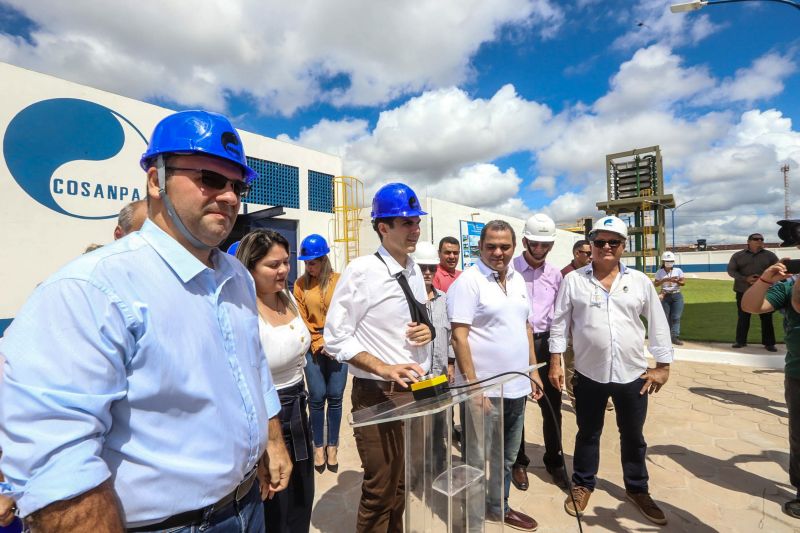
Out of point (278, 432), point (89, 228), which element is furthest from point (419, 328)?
point (89, 228)

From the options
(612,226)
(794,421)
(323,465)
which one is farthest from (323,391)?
(794,421)

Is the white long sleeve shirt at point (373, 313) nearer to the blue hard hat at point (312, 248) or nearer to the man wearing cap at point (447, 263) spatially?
the blue hard hat at point (312, 248)

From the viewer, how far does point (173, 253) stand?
1.12 meters

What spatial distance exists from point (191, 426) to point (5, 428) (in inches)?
14.3

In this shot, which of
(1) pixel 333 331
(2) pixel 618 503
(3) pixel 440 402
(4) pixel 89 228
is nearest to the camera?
(3) pixel 440 402

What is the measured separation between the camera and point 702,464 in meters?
3.60

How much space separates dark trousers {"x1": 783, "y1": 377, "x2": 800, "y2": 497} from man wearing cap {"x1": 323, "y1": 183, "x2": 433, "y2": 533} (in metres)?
2.64

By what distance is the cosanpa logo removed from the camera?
22.2 ft

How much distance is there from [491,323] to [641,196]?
30.7m

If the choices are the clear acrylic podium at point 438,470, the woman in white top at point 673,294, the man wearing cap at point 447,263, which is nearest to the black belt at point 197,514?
the clear acrylic podium at point 438,470

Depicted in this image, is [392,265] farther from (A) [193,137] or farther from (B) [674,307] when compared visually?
(B) [674,307]

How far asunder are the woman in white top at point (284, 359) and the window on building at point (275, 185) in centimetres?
964

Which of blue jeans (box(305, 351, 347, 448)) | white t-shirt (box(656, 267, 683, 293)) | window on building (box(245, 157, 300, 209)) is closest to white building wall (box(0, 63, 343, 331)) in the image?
window on building (box(245, 157, 300, 209))

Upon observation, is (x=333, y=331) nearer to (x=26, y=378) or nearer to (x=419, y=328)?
(x=419, y=328)
